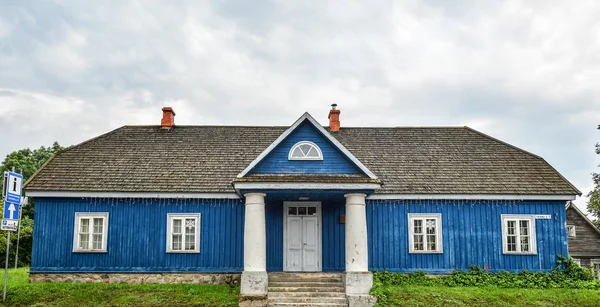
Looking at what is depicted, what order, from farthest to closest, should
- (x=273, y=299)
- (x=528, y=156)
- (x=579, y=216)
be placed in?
(x=579, y=216) → (x=528, y=156) → (x=273, y=299)

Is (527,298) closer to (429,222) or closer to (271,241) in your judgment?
(429,222)

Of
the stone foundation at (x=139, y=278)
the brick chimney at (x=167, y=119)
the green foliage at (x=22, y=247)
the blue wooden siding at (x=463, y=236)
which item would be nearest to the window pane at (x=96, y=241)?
the stone foundation at (x=139, y=278)

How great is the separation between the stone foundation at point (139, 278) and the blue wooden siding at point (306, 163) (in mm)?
4618

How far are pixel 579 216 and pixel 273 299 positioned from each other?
81.0 ft

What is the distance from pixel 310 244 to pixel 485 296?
20.4ft

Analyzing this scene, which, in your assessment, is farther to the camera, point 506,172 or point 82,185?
point 506,172

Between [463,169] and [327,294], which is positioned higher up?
[463,169]

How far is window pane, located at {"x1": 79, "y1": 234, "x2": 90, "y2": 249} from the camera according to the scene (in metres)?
18.4

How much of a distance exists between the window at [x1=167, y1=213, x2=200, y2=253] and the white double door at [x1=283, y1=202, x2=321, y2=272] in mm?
3353

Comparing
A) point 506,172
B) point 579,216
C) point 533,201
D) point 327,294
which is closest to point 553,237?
point 533,201

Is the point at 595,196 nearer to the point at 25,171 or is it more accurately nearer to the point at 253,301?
the point at 253,301

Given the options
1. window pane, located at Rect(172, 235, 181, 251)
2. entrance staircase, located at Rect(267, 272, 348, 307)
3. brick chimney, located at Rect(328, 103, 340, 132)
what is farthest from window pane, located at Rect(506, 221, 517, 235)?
window pane, located at Rect(172, 235, 181, 251)

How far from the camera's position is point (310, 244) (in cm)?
1838

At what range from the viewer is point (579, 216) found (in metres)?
31.5
